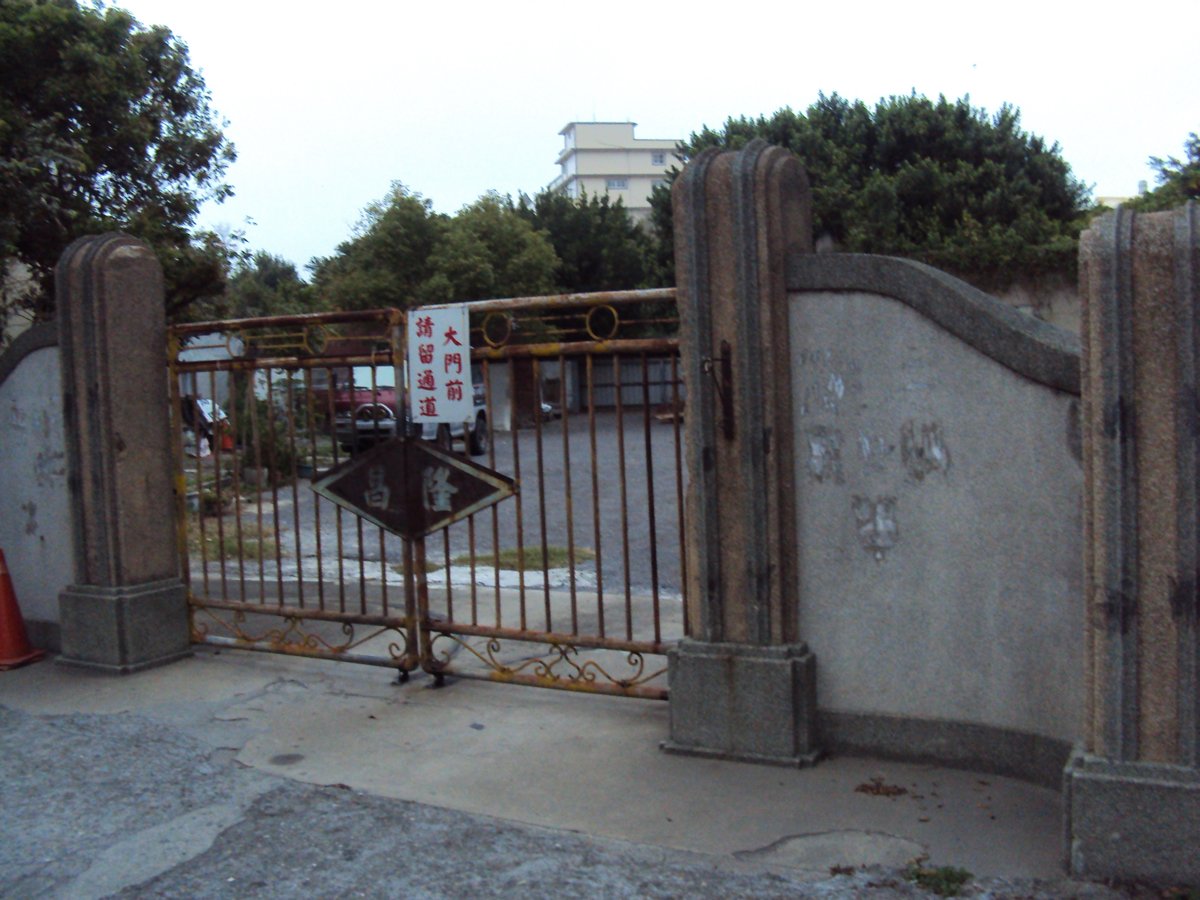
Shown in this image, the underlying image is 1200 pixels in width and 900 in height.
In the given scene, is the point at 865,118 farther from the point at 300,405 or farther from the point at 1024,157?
the point at 300,405

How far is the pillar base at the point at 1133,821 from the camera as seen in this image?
146 inches

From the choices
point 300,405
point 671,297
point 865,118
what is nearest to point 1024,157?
point 865,118

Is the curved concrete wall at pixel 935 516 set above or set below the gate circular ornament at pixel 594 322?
below

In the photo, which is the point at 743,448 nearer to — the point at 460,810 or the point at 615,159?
the point at 460,810

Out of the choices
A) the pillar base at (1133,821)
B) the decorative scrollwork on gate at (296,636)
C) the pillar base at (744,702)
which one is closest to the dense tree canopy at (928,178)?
the decorative scrollwork on gate at (296,636)

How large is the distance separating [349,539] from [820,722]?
8.65 m

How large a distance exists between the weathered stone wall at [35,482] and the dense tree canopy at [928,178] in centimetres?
2438

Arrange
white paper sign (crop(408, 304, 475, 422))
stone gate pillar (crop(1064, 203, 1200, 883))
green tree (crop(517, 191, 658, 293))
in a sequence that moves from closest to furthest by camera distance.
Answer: stone gate pillar (crop(1064, 203, 1200, 883)), white paper sign (crop(408, 304, 475, 422)), green tree (crop(517, 191, 658, 293))

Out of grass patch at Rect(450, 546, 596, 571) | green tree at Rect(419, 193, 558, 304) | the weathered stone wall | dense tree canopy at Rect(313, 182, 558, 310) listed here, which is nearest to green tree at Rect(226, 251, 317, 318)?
dense tree canopy at Rect(313, 182, 558, 310)

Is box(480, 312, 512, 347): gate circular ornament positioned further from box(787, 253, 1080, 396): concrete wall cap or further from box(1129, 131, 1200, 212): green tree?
box(1129, 131, 1200, 212): green tree

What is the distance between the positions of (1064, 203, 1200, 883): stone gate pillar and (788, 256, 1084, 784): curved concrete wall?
1.70 ft

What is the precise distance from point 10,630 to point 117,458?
1.48 m

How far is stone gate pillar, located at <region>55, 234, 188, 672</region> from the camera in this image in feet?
22.8

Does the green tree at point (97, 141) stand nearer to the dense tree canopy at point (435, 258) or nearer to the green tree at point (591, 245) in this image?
the dense tree canopy at point (435, 258)
